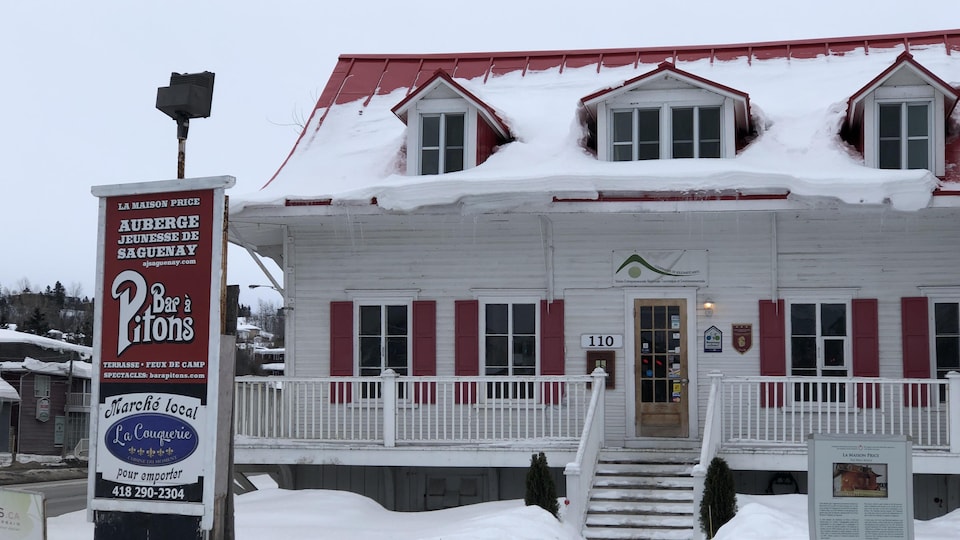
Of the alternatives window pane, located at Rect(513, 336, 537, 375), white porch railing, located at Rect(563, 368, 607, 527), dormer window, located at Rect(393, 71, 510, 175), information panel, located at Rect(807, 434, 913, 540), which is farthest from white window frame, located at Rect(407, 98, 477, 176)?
information panel, located at Rect(807, 434, 913, 540)

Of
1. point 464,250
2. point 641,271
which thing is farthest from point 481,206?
point 641,271

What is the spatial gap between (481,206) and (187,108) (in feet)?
19.0

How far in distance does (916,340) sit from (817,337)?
1.39 metres

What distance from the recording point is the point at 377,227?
17266mm

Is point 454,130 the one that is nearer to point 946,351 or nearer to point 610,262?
point 610,262

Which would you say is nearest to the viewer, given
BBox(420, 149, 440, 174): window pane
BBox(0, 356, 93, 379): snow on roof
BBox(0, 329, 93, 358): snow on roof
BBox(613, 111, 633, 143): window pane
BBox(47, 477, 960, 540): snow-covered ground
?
BBox(47, 477, 960, 540): snow-covered ground

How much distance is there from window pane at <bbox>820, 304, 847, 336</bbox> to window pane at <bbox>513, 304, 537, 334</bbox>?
173 inches

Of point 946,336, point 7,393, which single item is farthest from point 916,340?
point 7,393

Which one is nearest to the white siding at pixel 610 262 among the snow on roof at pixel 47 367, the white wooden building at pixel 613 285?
the white wooden building at pixel 613 285

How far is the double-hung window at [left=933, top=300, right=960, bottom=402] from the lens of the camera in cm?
1584

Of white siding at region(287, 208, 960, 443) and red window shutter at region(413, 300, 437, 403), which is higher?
white siding at region(287, 208, 960, 443)

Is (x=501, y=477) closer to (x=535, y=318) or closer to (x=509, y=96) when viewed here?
(x=535, y=318)

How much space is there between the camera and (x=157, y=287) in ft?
31.4

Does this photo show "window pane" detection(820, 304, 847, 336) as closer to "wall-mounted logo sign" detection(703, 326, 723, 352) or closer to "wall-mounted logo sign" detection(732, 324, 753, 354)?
"wall-mounted logo sign" detection(732, 324, 753, 354)
